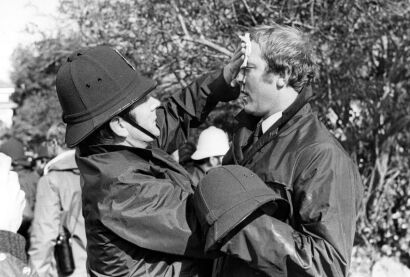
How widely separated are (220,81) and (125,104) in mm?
700

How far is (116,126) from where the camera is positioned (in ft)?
7.50

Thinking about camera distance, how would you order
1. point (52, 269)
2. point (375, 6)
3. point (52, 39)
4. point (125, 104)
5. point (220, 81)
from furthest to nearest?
point (52, 39) < point (375, 6) < point (52, 269) < point (220, 81) < point (125, 104)

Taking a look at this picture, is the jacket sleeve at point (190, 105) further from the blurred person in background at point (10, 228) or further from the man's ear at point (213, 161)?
the man's ear at point (213, 161)

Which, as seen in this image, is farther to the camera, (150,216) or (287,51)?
(287,51)

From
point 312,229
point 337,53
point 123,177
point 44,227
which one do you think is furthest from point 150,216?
point 337,53

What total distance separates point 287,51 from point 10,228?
3.81 ft

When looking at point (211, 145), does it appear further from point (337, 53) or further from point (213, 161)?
point (337, 53)

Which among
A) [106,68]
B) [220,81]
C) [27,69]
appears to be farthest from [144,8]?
[27,69]

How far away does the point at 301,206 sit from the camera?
6.52ft

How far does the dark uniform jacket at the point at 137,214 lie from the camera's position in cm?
207

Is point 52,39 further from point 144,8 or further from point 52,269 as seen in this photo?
point 52,269

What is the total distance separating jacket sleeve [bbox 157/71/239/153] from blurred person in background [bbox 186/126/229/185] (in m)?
2.54

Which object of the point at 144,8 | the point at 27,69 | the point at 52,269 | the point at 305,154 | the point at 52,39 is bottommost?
the point at 27,69

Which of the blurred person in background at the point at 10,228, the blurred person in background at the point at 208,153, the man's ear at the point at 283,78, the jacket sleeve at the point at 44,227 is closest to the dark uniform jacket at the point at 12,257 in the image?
the blurred person in background at the point at 10,228
